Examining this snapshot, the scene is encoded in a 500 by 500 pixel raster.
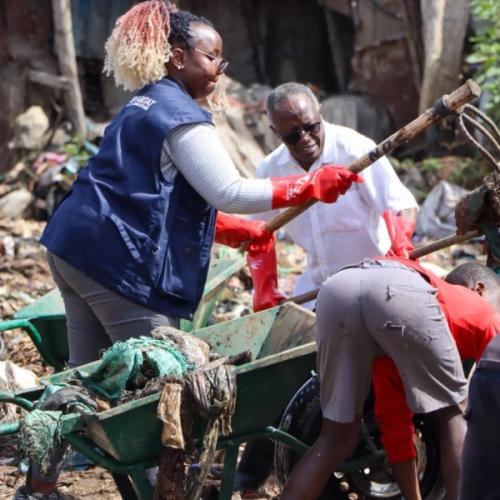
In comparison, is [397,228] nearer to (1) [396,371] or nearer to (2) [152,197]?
(1) [396,371]

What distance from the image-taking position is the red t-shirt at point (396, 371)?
151 inches

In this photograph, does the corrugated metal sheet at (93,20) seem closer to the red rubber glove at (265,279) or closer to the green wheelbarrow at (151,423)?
the red rubber glove at (265,279)

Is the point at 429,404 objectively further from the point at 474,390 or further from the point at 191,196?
the point at 474,390

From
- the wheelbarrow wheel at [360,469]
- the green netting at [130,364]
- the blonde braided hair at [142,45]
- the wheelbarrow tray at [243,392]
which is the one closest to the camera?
the wheelbarrow tray at [243,392]

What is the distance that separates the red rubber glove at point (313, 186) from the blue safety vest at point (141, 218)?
342 millimetres

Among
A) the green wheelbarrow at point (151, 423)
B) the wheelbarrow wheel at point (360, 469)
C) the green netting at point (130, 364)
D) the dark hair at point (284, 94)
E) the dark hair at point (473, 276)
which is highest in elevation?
the dark hair at point (284, 94)

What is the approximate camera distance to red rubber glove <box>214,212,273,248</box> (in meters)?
4.96

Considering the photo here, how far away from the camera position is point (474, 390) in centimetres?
214

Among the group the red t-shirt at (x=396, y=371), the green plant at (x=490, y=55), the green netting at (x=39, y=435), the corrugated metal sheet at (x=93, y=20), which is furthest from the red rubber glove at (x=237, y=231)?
the corrugated metal sheet at (x=93, y=20)

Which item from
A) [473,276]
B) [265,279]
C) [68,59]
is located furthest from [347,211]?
[68,59]

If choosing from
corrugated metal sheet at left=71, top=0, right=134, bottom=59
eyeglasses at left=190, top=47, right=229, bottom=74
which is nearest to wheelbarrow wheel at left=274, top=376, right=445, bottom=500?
eyeglasses at left=190, top=47, right=229, bottom=74

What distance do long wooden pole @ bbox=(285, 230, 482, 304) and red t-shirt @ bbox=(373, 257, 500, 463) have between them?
799 mm

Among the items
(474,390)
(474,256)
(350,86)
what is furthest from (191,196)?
(350,86)

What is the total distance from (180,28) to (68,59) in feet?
21.3
